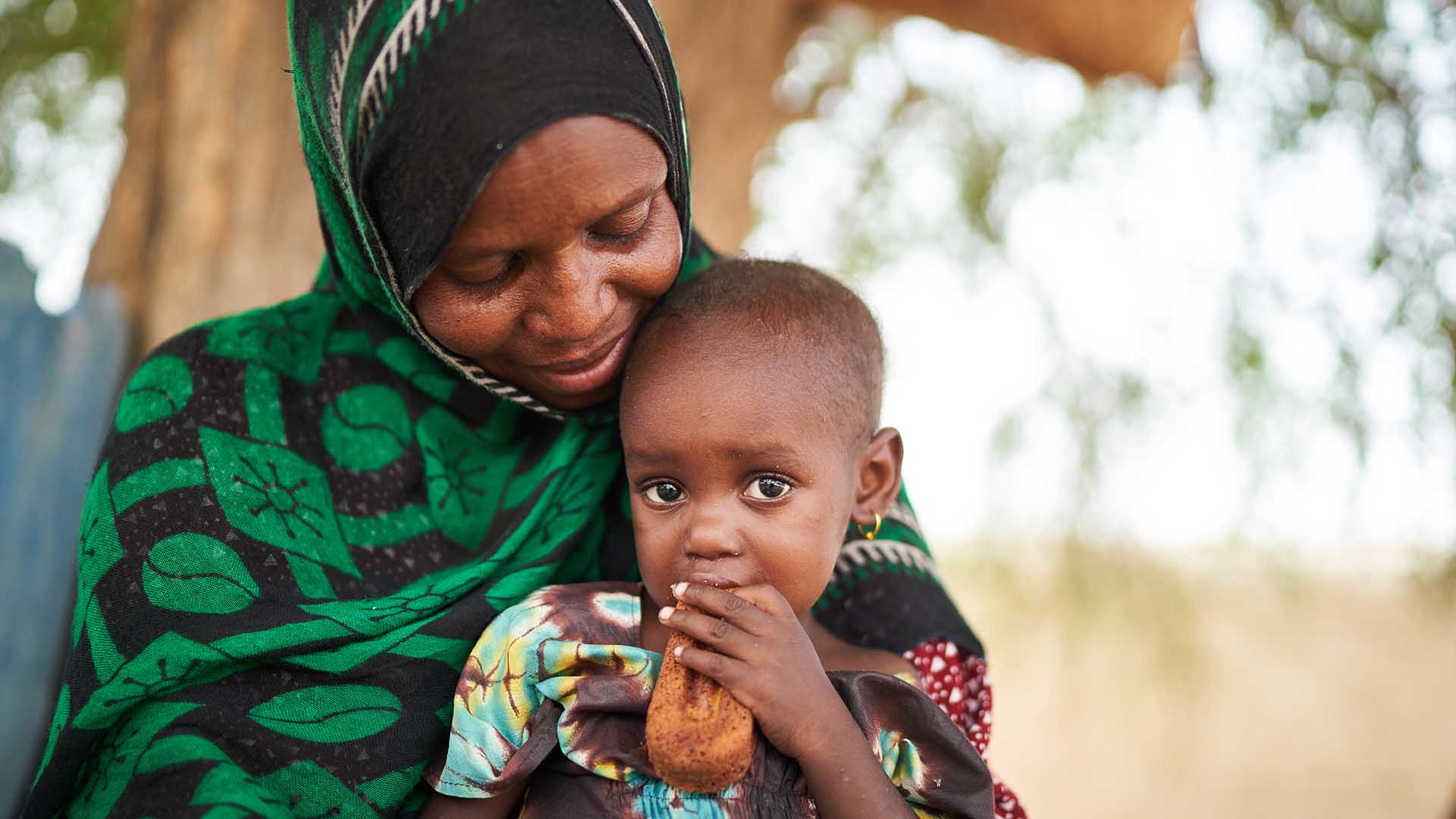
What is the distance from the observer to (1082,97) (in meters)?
6.06

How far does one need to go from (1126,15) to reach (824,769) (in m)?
3.82

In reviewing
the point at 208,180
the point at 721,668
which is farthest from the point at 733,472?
the point at 208,180

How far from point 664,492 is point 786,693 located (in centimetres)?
38

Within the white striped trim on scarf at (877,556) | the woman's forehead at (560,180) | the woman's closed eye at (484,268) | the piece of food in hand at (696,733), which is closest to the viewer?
the piece of food in hand at (696,733)

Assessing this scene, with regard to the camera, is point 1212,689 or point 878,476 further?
point 1212,689

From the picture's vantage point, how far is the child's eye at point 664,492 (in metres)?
1.84

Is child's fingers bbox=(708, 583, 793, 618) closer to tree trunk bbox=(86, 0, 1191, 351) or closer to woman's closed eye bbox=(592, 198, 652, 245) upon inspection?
woman's closed eye bbox=(592, 198, 652, 245)

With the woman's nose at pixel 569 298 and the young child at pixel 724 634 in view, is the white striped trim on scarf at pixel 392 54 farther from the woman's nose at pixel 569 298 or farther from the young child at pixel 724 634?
the young child at pixel 724 634

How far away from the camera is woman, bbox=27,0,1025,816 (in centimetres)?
170

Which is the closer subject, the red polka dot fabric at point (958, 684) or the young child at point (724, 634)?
the young child at point (724, 634)

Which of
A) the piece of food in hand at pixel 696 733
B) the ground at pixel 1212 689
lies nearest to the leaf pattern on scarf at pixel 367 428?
the piece of food in hand at pixel 696 733

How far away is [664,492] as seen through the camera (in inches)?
72.8

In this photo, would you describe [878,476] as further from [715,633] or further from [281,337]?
[281,337]

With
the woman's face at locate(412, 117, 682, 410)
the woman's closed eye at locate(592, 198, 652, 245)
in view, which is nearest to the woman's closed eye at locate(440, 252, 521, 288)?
the woman's face at locate(412, 117, 682, 410)
